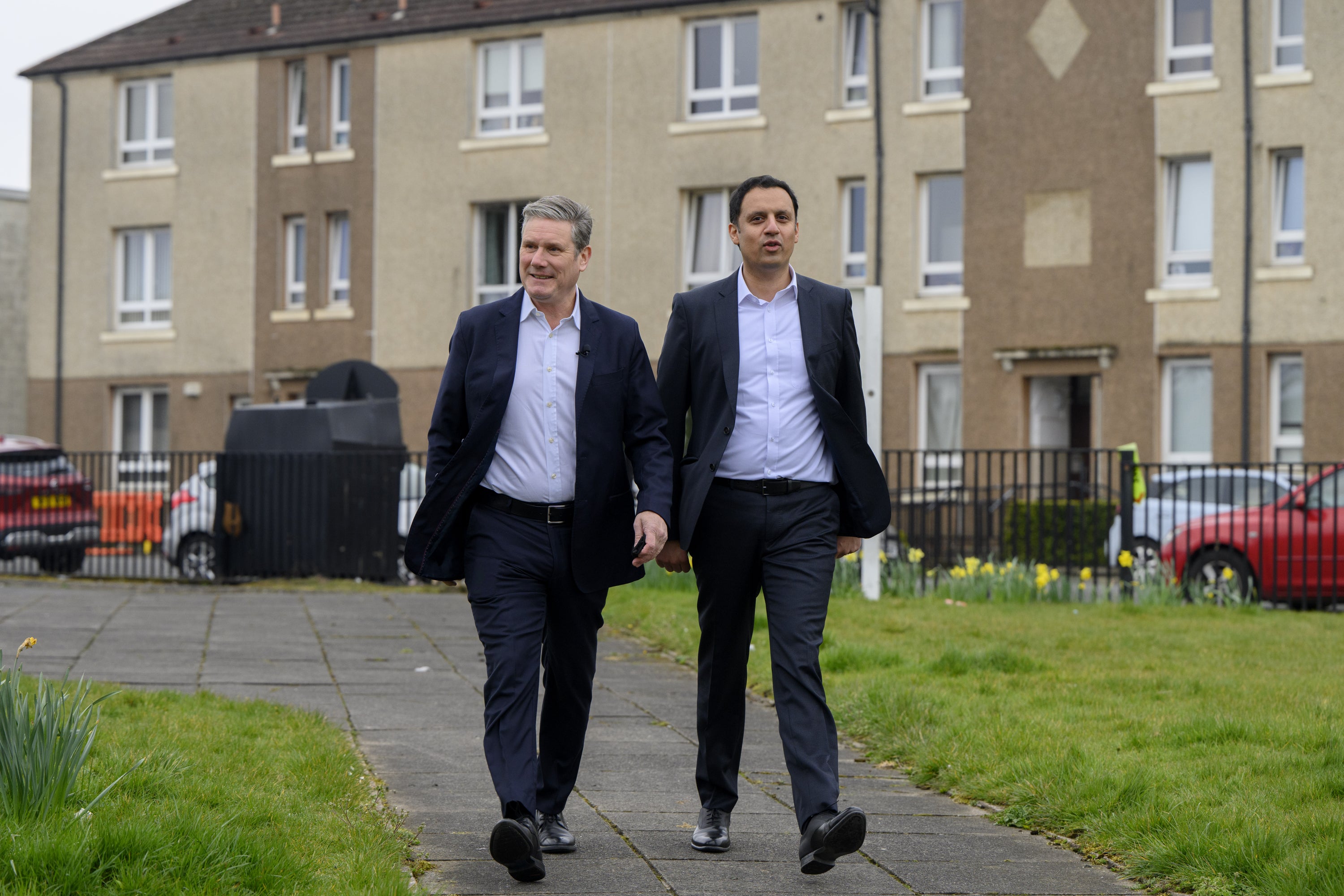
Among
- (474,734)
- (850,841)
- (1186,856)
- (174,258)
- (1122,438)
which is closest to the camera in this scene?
(850,841)

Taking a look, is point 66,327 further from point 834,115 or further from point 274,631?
point 274,631

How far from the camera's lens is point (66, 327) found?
107ft

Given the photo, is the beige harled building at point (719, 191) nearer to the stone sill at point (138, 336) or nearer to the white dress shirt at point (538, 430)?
the stone sill at point (138, 336)

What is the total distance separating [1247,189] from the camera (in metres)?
24.2

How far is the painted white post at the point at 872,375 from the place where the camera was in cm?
1320

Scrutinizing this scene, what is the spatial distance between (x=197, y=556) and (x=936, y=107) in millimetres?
14636

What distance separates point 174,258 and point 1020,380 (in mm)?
16840

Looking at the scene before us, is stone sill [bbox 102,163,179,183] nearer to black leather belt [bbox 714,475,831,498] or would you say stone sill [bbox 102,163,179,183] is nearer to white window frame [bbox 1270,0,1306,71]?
white window frame [bbox 1270,0,1306,71]

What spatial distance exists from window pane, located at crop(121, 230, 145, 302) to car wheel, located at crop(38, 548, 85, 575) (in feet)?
52.7

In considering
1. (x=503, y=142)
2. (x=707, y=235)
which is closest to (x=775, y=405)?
(x=707, y=235)

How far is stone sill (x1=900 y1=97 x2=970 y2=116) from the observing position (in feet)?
84.8

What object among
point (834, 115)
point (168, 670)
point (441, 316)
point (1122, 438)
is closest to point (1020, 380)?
point (1122, 438)

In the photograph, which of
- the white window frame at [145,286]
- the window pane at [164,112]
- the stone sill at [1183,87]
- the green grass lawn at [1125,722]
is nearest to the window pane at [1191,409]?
the stone sill at [1183,87]

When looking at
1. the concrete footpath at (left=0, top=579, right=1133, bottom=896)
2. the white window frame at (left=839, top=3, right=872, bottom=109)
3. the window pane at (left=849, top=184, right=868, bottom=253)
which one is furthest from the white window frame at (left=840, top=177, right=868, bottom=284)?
the concrete footpath at (left=0, top=579, right=1133, bottom=896)
